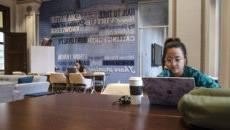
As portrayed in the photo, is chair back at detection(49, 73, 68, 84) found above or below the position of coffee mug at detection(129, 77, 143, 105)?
below

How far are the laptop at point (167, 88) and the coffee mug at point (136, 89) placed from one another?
0.04 m

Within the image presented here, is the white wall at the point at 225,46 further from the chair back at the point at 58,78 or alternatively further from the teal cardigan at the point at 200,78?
the chair back at the point at 58,78

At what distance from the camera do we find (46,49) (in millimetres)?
9047

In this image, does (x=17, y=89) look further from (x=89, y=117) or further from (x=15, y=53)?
(x=15, y=53)

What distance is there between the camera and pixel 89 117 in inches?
51.1

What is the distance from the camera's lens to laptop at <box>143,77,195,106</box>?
1.49 m

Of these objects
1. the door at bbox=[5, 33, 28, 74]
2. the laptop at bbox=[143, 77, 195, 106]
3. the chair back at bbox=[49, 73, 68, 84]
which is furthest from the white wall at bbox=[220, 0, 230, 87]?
the door at bbox=[5, 33, 28, 74]

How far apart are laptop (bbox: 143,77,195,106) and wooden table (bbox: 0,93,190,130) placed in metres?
0.07

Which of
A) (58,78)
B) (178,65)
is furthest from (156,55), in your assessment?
(178,65)

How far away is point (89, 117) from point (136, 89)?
0.47m

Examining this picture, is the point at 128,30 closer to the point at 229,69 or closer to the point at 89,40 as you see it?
the point at 89,40

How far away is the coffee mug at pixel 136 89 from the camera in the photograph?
164 cm

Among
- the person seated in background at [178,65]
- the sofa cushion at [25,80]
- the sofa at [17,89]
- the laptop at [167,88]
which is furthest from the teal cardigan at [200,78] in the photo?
the sofa cushion at [25,80]

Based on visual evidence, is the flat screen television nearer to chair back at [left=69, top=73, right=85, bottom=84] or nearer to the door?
chair back at [left=69, top=73, right=85, bottom=84]
